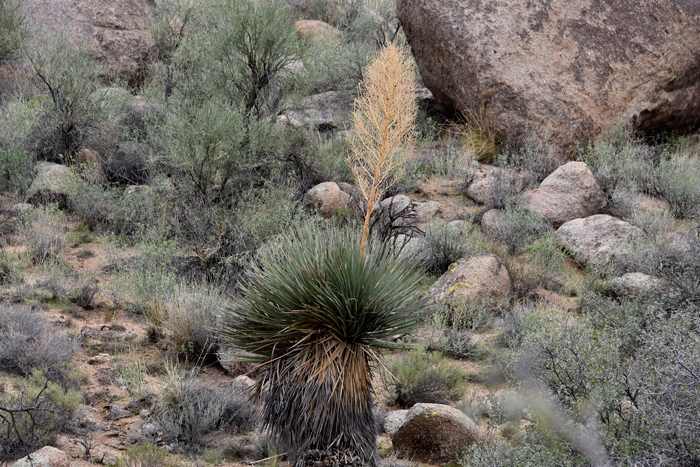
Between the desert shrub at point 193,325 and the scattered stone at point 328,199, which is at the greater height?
the scattered stone at point 328,199

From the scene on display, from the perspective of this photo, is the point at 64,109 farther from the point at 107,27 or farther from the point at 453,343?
the point at 453,343

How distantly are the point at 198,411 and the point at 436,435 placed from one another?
1723 millimetres

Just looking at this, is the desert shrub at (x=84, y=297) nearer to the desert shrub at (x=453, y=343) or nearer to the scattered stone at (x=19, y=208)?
the scattered stone at (x=19, y=208)

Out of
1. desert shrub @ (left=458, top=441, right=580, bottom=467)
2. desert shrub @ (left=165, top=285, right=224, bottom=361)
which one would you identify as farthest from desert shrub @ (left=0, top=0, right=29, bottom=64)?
desert shrub @ (left=458, top=441, right=580, bottom=467)

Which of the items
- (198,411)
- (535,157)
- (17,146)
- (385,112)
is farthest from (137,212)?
(535,157)

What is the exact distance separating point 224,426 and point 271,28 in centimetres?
631

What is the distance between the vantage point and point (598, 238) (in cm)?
740

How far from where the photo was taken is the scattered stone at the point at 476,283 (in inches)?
251

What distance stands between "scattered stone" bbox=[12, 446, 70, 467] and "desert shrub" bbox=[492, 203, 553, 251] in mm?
5603

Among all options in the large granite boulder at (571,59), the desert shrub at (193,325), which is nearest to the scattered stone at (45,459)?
the desert shrub at (193,325)

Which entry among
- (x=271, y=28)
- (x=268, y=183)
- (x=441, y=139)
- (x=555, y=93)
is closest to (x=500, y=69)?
(x=555, y=93)

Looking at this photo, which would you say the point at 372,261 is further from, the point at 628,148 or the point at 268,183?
the point at 628,148

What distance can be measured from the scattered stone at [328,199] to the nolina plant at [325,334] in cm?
433

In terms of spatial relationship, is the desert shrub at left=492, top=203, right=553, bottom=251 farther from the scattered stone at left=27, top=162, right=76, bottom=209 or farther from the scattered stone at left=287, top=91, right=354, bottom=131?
the scattered stone at left=27, top=162, right=76, bottom=209
